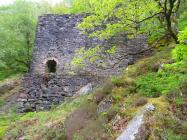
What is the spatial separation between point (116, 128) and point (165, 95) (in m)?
1.86

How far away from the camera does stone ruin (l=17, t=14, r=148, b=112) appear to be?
71.5 ft

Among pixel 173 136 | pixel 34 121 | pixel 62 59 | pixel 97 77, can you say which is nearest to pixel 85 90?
pixel 97 77

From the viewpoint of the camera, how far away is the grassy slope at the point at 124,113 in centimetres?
1206

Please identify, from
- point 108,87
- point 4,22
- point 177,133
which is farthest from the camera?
point 4,22

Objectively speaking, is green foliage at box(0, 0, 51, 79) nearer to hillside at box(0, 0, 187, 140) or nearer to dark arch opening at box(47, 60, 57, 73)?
hillside at box(0, 0, 187, 140)

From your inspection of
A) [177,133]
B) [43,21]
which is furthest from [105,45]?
[177,133]

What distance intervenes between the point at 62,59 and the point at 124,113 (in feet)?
36.8

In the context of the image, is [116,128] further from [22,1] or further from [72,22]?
[22,1]

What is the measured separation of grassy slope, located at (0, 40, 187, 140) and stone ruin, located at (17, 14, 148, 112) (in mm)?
3366

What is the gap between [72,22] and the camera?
2461cm

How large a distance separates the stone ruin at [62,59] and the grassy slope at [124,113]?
3366 mm

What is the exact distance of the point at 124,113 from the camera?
1339 centimetres

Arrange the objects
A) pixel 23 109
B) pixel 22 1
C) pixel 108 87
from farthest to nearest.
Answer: pixel 22 1 < pixel 23 109 < pixel 108 87

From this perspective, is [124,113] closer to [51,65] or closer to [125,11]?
[125,11]
